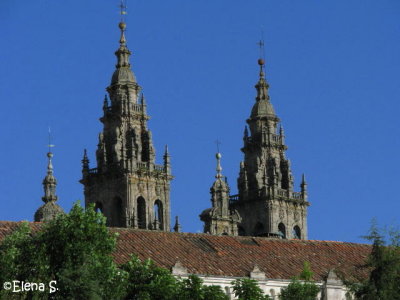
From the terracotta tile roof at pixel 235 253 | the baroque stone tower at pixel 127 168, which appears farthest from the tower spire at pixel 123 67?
the terracotta tile roof at pixel 235 253

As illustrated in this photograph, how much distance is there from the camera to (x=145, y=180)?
510 feet

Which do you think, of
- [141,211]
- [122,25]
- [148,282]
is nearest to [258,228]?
[141,211]

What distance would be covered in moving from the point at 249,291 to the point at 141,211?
65.7 metres

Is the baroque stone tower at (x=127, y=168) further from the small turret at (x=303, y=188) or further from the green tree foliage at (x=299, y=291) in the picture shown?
the green tree foliage at (x=299, y=291)

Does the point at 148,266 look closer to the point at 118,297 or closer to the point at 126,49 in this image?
the point at 118,297

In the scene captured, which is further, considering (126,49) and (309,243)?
(126,49)

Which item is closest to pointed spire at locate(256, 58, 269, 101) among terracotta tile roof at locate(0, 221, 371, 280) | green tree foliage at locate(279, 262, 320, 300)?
terracotta tile roof at locate(0, 221, 371, 280)

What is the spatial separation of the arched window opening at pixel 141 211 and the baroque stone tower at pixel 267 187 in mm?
14615

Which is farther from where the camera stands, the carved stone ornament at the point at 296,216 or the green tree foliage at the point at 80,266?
the carved stone ornament at the point at 296,216

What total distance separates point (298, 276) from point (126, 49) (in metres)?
67.6

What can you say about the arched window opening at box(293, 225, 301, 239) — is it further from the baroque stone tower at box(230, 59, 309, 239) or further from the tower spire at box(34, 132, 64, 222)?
the tower spire at box(34, 132, 64, 222)

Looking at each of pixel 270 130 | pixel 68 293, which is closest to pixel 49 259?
pixel 68 293

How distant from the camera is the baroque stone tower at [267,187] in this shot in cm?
16700

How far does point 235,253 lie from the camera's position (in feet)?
325
